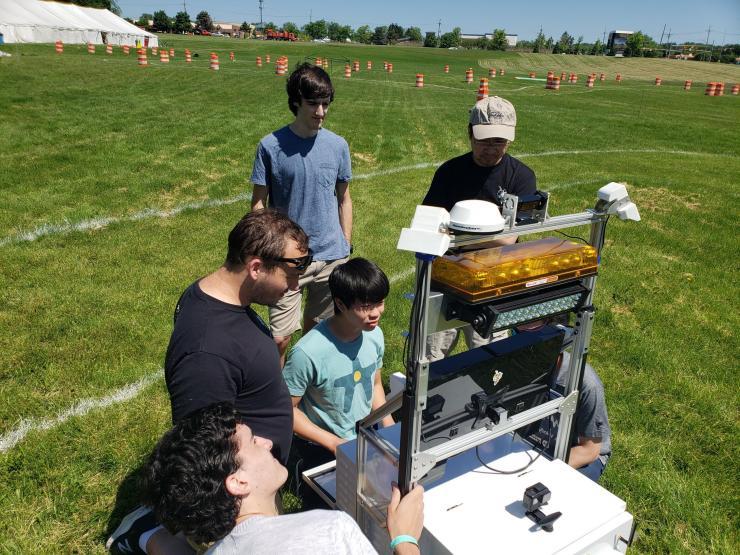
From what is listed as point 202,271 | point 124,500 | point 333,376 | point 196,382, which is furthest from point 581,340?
point 202,271

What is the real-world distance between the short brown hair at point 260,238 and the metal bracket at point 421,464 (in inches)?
39.2

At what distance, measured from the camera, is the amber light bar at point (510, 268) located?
1.94m

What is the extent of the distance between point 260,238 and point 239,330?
0.41 m

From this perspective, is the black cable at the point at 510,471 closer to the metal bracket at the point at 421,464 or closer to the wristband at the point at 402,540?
the metal bracket at the point at 421,464

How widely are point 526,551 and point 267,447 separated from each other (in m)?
1.02

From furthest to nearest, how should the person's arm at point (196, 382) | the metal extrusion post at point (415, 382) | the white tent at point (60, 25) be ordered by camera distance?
the white tent at point (60, 25) < the person's arm at point (196, 382) < the metal extrusion post at point (415, 382)

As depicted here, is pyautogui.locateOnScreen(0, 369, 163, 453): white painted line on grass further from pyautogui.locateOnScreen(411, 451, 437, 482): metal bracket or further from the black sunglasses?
pyautogui.locateOnScreen(411, 451, 437, 482): metal bracket

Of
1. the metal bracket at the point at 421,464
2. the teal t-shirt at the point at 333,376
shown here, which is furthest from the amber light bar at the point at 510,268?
the teal t-shirt at the point at 333,376

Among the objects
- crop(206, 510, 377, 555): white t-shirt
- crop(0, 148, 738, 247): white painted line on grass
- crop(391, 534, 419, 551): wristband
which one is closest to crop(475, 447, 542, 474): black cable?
crop(391, 534, 419, 551): wristband

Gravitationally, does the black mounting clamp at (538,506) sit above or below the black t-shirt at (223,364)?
below

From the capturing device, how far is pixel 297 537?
1.75 meters

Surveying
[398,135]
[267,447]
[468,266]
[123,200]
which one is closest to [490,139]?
[468,266]

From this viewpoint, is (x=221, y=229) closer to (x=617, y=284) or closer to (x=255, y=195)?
(x=255, y=195)

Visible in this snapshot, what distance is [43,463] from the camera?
3.67 meters
